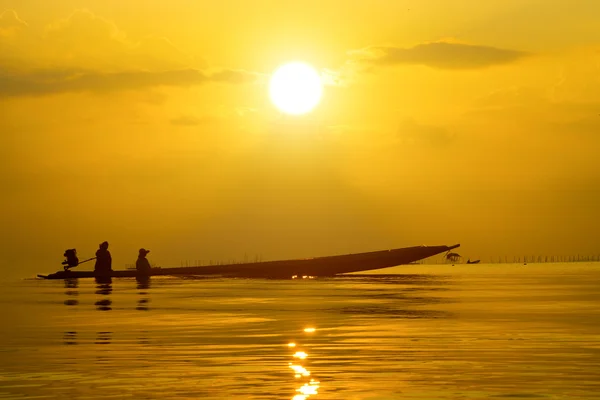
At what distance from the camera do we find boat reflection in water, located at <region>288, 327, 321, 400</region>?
17.5 meters

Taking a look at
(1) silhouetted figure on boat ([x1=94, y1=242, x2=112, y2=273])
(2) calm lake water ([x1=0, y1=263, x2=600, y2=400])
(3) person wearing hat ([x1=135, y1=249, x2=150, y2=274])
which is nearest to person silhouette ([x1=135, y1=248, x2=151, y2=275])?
(3) person wearing hat ([x1=135, y1=249, x2=150, y2=274])

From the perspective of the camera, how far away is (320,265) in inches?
3627

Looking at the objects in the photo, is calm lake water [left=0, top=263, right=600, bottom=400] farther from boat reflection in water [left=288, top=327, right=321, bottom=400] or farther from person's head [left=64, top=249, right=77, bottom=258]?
person's head [left=64, top=249, right=77, bottom=258]

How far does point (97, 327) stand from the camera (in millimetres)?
32250

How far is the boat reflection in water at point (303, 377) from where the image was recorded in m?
17.5

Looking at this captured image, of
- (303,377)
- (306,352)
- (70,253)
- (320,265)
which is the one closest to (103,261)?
(70,253)

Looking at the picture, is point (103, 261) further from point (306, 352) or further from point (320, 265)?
point (306, 352)

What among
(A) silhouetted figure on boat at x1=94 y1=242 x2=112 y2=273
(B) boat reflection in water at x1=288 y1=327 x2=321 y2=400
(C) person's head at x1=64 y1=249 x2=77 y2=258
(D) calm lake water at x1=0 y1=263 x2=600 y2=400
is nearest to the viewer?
(B) boat reflection in water at x1=288 y1=327 x2=321 y2=400

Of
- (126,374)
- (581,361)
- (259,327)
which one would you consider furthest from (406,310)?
(126,374)

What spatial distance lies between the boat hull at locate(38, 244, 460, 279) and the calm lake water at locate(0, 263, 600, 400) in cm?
4748

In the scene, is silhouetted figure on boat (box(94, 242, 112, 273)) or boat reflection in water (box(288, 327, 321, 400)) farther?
silhouetted figure on boat (box(94, 242, 112, 273))

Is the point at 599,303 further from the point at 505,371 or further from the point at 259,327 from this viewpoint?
the point at 505,371

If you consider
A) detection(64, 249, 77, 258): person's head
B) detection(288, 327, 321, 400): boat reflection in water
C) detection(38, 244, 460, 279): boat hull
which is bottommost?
detection(288, 327, 321, 400): boat reflection in water

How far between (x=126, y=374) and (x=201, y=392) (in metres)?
2.88
